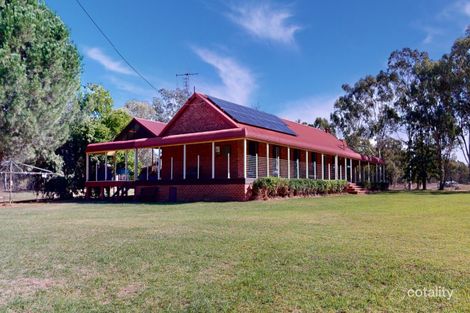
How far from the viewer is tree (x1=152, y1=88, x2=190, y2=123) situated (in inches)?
2185

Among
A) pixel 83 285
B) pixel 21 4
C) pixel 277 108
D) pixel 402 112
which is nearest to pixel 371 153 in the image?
pixel 402 112

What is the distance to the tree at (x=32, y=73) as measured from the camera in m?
16.9

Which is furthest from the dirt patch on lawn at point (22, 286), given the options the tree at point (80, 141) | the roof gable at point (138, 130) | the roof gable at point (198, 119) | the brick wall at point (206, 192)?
the roof gable at point (138, 130)

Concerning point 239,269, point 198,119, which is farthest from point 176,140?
point 239,269

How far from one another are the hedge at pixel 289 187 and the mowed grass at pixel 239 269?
10.3 m

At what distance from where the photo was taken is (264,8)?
700 inches

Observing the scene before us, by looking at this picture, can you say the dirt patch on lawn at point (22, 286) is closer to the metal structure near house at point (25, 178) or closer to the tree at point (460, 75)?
the metal structure near house at point (25, 178)

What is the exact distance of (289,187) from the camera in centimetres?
2144

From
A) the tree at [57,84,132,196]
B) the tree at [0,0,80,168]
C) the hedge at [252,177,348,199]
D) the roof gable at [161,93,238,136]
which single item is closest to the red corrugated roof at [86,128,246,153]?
the roof gable at [161,93,238,136]

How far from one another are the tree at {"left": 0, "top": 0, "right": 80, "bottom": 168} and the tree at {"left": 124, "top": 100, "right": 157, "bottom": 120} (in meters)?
34.5

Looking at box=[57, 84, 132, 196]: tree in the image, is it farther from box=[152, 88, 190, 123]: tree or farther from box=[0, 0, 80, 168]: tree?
box=[152, 88, 190, 123]: tree

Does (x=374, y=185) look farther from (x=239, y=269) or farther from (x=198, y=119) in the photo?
(x=239, y=269)

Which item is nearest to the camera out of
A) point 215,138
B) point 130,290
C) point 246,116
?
point 130,290

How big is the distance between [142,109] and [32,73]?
37879 mm
